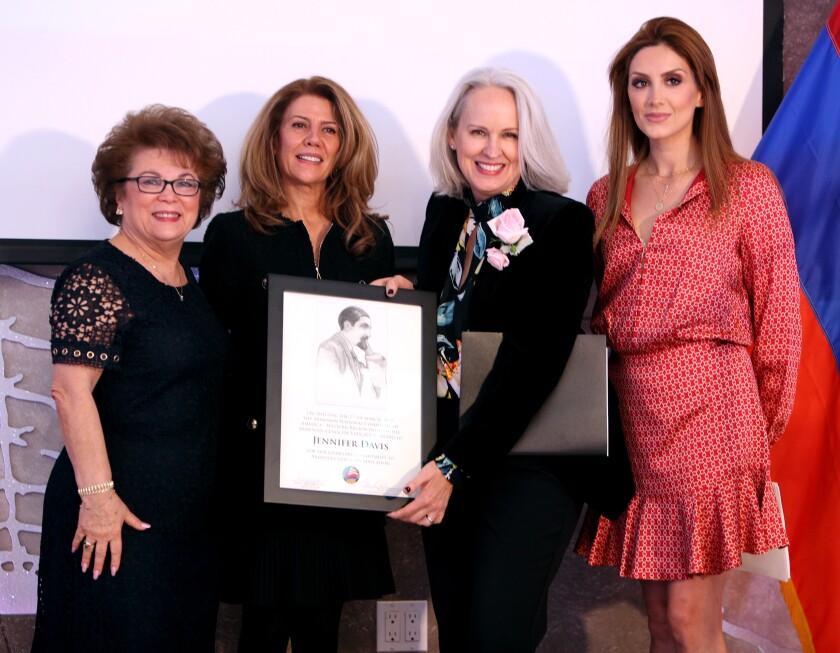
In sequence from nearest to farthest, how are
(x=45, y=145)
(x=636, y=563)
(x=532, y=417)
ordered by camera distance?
(x=532, y=417)
(x=636, y=563)
(x=45, y=145)

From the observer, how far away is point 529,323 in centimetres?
175

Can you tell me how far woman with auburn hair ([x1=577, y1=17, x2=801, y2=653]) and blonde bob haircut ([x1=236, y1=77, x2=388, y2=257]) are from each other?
1.86ft

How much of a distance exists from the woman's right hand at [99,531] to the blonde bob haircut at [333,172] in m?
0.67

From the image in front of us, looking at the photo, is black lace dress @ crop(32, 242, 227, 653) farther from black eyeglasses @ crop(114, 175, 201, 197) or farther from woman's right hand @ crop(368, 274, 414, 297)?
woman's right hand @ crop(368, 274, 414, 297)

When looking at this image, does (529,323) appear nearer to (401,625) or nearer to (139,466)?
(139,466)

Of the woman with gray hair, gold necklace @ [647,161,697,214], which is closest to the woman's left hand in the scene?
the woman with gray hair

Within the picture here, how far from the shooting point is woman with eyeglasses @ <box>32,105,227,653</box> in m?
1.81

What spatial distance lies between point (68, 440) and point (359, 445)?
568 millimetres

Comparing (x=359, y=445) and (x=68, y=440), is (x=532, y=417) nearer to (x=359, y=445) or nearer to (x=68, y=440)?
(x=359, y=445)

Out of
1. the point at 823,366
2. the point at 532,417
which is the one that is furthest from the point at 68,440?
the point at 823,366

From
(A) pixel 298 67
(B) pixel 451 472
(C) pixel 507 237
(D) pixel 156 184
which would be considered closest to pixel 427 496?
(B) pixel 451 472

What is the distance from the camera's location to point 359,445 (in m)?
1.87

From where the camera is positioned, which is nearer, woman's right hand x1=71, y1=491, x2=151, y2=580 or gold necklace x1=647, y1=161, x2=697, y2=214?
woman's right hand x1=71, y1=491, x2=151, y2=580

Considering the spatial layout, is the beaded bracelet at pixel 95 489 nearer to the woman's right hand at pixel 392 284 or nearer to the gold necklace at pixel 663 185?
the woman's right hand at pixel 392 284
